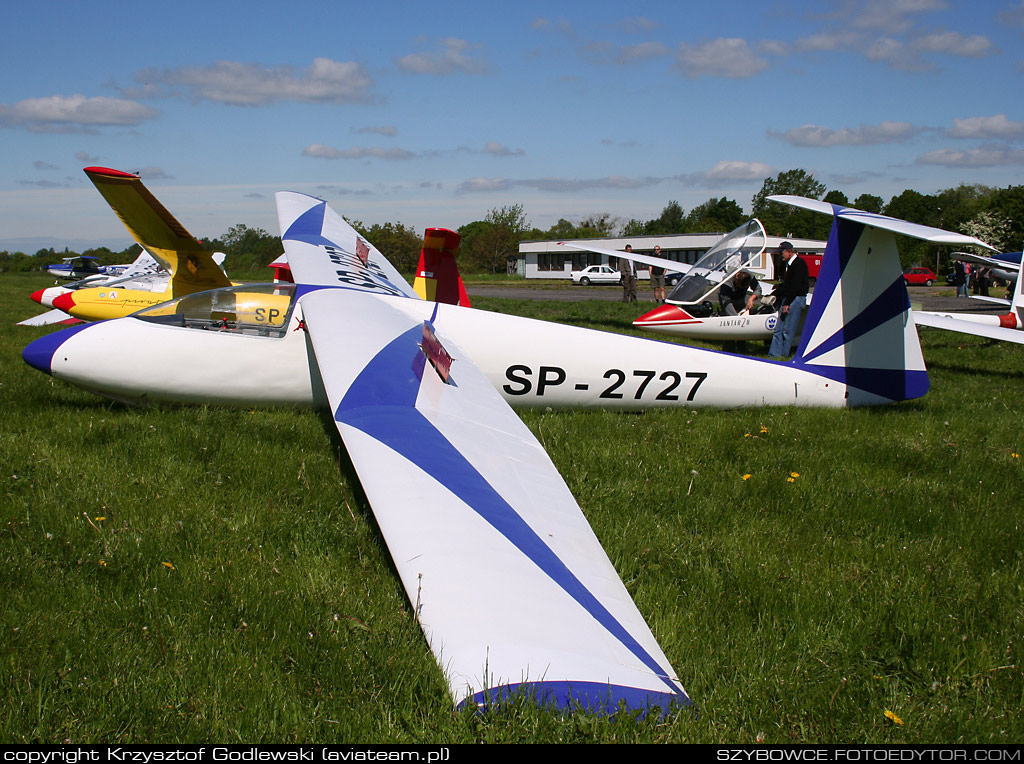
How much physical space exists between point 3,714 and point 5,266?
339 feet

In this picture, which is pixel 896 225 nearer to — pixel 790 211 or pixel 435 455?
pixel 435 455

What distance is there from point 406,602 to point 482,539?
740 mm

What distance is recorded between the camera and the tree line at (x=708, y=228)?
71.4 m

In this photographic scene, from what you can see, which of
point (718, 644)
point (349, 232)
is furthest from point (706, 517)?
point (349, 232)

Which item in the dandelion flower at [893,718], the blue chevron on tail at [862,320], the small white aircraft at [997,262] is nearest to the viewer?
the dandelion flower at [893,718]

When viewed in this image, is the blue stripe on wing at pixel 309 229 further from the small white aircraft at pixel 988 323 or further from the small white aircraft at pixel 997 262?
the small white aircraft at pixel 997 262

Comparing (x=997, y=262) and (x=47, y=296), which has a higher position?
(x=997, y=262)

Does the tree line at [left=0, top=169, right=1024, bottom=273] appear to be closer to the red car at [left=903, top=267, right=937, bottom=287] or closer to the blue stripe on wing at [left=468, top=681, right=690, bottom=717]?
the red car at [left=903, top=267, right=937, bottom=287]

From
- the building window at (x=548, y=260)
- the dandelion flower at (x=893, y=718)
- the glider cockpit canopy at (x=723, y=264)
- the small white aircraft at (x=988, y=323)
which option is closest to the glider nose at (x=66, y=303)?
the glider cockpit canopy at (x=723, y=264)

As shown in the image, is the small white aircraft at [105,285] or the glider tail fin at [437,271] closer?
the glider tail fin at [437,271]

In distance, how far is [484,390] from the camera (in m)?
5.00

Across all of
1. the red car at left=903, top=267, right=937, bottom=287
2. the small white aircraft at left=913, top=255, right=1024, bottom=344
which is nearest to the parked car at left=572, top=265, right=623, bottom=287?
the red car at left=903, top=267, right=937, bottom=287

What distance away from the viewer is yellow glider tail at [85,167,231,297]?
1012cm

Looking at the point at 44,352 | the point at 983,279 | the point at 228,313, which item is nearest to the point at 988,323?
the point at 228,313
